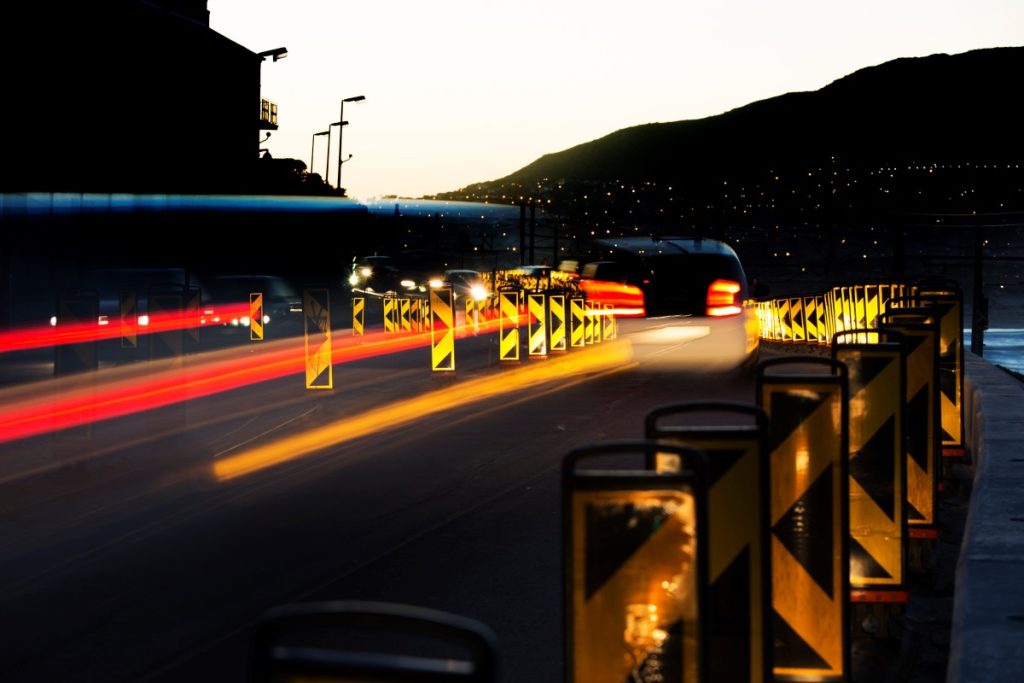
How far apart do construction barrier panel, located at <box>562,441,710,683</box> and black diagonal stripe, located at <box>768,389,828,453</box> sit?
6.07 feet

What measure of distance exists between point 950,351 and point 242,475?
5.84 meters

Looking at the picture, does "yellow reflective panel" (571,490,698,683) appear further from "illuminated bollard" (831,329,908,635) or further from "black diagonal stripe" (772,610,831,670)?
"illuminated bollard" (831,329,908,635)

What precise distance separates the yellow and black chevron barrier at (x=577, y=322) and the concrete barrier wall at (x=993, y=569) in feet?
58.2

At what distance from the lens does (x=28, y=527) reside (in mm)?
10641

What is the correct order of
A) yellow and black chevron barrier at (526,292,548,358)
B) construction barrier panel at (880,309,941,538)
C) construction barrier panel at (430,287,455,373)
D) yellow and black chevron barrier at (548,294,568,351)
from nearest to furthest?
construction barrier panel at (880,309,941,538) → construction barrier panel at (430,287,455,373) → yellow and black chevron barrier at (526,292,548,358) → yellow and black chevron barrier at (548,294,568,351)

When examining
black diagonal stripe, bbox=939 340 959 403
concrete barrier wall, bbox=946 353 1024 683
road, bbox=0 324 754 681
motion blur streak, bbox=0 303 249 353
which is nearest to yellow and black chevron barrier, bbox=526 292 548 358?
motion blur streak, bbox=0 303 249 353

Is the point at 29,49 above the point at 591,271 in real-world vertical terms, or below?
above

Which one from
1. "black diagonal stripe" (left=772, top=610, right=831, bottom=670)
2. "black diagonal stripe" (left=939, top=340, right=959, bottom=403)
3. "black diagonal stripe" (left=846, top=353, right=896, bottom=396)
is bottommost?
"black diagonal stripe" (left=772, top=610, right=831, bottom=670)

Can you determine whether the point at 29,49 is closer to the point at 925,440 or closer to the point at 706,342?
the point at 706,342

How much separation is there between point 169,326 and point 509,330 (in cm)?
1069

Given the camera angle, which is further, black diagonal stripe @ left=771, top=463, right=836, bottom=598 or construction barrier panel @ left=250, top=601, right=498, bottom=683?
black diagonal stripe @ left=771, top=463, right=836, bottom=598

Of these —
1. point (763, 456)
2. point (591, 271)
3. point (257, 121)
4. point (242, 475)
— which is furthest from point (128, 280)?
point (257, 121)

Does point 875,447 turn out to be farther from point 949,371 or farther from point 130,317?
point 130,317

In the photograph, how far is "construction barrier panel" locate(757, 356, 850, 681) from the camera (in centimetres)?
612
